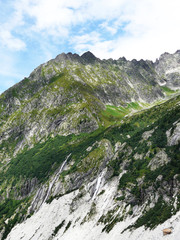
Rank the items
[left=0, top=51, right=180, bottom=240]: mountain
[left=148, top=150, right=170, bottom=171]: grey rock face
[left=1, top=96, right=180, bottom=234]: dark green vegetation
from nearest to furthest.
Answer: [left=0, top=51, right=180, bottom=240]: mountain → [left=1, top=96, right=180, bottom=234]: dark green vegetation → [left=148, top=150, right=170, bottom=171]: grey rock face

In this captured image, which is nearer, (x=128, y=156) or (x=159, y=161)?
(x=159, y=161)

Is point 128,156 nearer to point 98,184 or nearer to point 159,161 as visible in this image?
point 98,184

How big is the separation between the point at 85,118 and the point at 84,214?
11385 cm

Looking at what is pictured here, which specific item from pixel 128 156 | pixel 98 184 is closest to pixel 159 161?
pixel 128 156

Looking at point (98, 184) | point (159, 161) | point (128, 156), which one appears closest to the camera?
point (159, 161)

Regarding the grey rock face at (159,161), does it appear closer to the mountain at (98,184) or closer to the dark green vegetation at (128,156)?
the mountain at (98,184)

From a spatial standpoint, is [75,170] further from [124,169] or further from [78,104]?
[78,104]

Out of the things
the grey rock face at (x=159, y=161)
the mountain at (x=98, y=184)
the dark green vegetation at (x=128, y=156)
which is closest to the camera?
the mountain at (x=98, y=184)

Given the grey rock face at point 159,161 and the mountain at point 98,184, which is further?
the grey rock face at point 159,161

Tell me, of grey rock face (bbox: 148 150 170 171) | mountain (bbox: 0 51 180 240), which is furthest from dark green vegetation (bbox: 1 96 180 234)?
grey rock face (bbox: 148 150 170 171)

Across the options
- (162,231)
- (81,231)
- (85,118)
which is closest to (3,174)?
(85,118)

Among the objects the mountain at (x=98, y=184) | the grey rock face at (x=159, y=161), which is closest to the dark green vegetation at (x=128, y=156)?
the mountain at (x=98, y=184)

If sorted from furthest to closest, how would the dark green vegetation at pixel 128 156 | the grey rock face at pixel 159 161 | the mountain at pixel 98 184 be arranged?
the grey rock face at pixel 159 161 → the dark green vegetation at pixel 128 156 → the mountain at pixel 98 184

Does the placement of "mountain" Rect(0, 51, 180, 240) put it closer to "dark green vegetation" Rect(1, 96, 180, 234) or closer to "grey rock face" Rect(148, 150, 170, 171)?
"dark green vegetation" Rect(1, 96, 180, 234)
